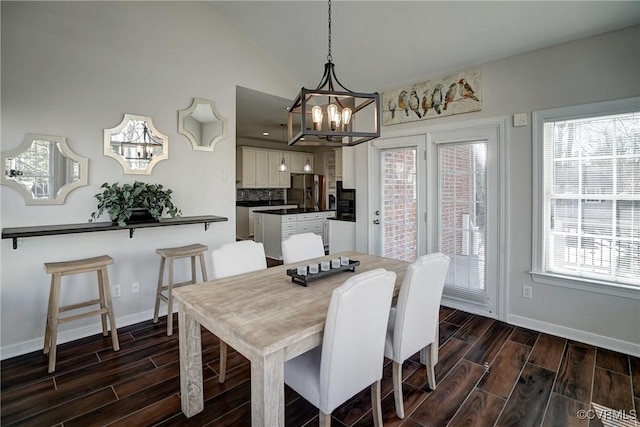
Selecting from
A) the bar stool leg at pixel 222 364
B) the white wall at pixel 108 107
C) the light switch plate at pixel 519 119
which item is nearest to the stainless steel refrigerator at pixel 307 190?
the white wall at pixel 108 107

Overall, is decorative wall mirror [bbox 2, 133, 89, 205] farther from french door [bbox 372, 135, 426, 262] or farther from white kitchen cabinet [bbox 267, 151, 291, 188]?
white kitchen cabinet [bbox 267, 151, 291, 188]

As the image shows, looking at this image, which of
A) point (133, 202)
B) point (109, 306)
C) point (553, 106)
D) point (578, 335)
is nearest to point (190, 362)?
point (109, 306)

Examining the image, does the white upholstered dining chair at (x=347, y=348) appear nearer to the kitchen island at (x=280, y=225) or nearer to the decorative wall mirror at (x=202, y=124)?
the decorative wall mirror at (x=202, y=124)

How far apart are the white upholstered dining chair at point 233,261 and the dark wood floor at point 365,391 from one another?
254 millimetres

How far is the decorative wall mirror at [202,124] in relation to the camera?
11.0 ft

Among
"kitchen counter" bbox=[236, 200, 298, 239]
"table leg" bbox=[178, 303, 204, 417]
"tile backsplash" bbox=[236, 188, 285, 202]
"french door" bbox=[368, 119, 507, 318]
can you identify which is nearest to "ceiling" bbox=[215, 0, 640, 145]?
"french door" bbox=[368, 119, 507, 318]

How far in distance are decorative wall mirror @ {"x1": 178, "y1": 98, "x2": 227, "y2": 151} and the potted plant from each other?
677 millimetres

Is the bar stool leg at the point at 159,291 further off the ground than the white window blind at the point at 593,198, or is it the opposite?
the white window blind at the point at 593,198

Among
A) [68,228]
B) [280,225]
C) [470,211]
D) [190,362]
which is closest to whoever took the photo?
[190,362]

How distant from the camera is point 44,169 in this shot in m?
2.59

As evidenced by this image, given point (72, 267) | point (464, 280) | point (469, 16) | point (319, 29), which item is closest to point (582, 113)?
point (469, 16)

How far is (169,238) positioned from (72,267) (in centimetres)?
97

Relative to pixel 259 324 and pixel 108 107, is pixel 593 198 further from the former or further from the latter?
pixel 108 107

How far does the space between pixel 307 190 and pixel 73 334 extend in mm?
5956
